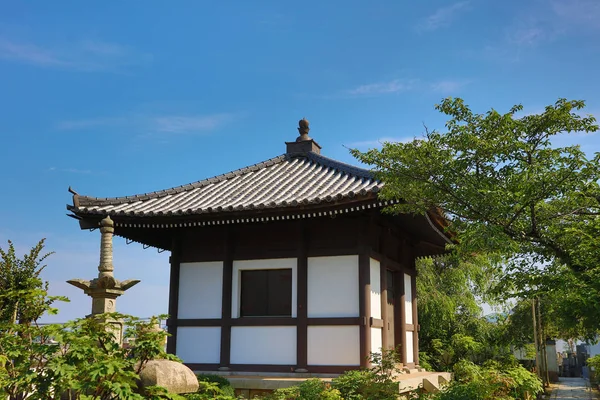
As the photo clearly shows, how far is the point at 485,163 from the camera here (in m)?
7.23

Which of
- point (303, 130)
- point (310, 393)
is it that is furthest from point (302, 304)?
point (303, 130)

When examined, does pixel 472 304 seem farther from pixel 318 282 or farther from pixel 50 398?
pixel 50 398

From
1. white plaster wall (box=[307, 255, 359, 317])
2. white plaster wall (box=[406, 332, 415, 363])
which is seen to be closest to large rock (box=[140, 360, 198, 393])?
white plaster wall (box=[307, 255, 359, 317])

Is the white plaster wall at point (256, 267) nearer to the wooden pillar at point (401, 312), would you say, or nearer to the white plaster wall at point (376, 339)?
the white plaster wall at point (376, 339)

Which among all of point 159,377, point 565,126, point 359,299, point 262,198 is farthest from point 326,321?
point 565,126

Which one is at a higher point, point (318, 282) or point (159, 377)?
point (318, 282)

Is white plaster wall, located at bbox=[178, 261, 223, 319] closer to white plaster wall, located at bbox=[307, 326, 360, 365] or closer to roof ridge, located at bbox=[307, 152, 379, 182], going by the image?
white plaster wall, located at bbox=[307, 326, 360, 365]

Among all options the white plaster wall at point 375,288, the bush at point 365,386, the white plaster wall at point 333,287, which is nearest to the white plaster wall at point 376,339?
the white plaster wall at point 375,288

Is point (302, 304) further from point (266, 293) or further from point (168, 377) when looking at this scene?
point (168, 377)

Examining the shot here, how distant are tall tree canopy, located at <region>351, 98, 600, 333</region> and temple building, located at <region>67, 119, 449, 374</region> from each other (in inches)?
99.3

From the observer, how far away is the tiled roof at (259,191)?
1108 cm

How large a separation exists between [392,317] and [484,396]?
4535 millimetres

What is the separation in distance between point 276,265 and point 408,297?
15.4ft

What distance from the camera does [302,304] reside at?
11.4 meters
